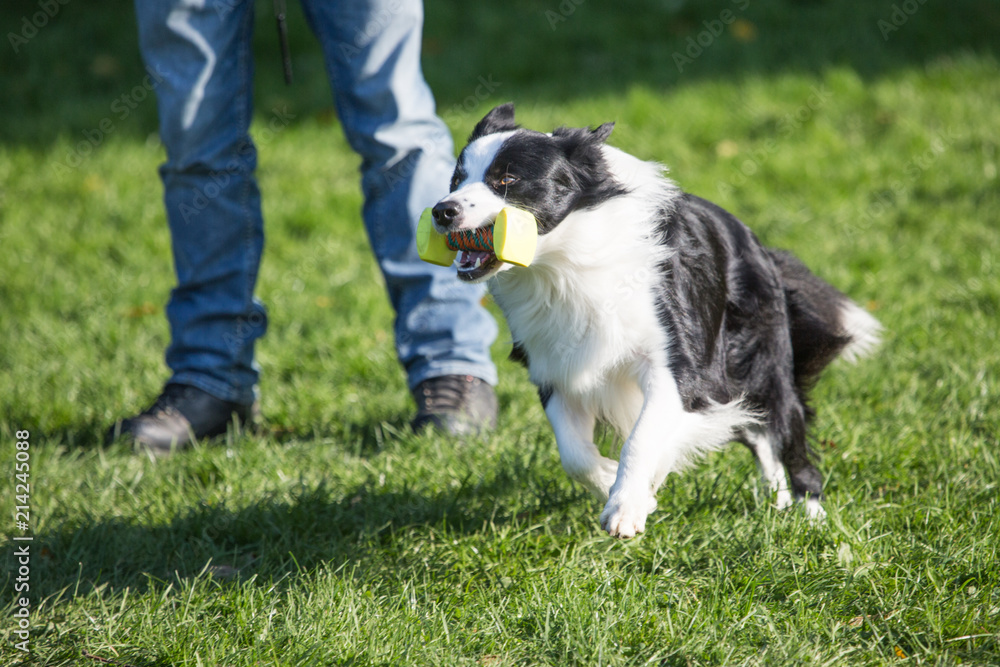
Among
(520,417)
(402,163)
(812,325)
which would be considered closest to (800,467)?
(812,325)

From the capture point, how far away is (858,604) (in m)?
2.12

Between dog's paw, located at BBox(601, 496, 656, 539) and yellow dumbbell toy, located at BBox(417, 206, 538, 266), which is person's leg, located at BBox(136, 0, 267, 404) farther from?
dog's paw, located at BBox(601, 496, 656, 539)

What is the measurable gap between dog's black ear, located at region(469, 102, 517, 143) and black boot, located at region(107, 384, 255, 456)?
1.59m

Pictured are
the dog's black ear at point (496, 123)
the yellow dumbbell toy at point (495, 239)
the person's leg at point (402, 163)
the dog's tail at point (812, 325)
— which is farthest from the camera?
the person's leg at point (402, 163)

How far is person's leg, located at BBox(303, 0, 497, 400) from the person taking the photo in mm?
2941

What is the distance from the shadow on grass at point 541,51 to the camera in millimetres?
6312

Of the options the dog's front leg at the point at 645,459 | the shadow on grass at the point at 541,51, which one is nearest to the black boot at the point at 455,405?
Result: the dog's front leg at the point at 645,459

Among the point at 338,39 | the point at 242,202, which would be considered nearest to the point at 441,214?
the point at 338,39

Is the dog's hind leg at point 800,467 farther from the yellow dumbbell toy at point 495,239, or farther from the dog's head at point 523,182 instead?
the yellow dumbbell toy at point 495,239

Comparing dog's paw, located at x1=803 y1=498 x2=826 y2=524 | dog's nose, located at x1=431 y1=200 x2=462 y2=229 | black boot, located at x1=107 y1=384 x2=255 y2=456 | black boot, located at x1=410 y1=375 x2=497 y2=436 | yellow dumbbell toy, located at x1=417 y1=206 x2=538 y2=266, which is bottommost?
black boot, located at x1=107 y1=384 x2=255 y2=456

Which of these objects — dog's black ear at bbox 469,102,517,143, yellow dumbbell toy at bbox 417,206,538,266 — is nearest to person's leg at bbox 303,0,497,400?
dog's black ear at bbox 469,102,517,143

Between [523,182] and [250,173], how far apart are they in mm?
1598

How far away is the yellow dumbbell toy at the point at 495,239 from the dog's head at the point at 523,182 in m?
0.02

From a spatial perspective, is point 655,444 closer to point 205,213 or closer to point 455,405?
point 455,405
